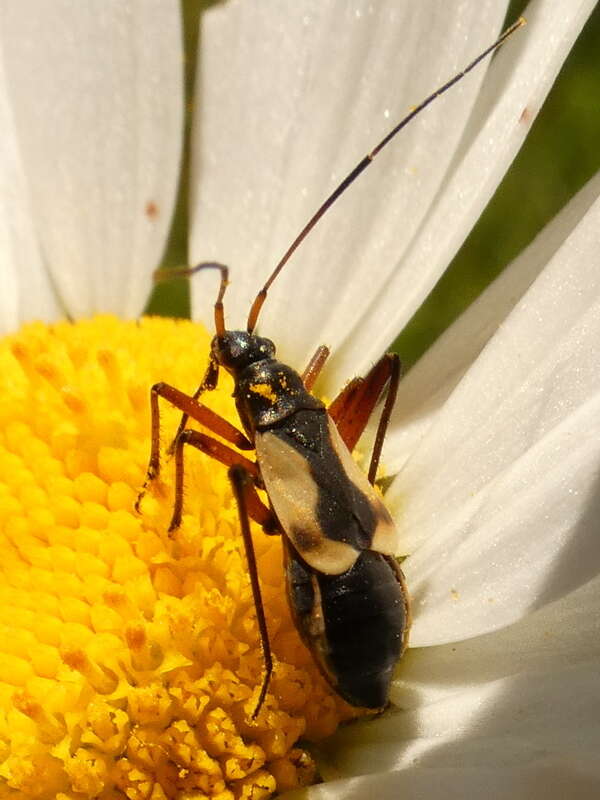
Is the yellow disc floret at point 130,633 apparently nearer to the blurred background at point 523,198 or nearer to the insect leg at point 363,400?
the insect leg at point 363,400

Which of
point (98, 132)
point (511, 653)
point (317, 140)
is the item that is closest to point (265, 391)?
point (511, 653)

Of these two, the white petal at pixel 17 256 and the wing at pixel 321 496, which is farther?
the white petal at pixel 17 256

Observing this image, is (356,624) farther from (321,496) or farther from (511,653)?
(511,653)

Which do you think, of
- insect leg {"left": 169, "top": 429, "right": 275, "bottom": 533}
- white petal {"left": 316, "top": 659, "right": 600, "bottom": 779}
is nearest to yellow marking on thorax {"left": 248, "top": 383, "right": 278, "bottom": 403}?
insect leg {"left": 169, "top": 429, "right": 275, "bottom": 533}

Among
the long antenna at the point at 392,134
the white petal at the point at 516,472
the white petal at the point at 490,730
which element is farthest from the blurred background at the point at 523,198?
the white petal at the point at 490,730

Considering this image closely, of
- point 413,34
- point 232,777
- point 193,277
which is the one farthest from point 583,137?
point 232,777

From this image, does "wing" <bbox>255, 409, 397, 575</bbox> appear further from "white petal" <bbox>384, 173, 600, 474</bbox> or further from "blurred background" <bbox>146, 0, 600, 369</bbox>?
"blurred background" <bbox>146, 0, 600, 369</bbox>
